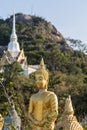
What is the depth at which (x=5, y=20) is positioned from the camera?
67562mm

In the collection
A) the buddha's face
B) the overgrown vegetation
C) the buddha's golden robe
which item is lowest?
the overgrown vegetation

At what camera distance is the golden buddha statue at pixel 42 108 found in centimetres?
607

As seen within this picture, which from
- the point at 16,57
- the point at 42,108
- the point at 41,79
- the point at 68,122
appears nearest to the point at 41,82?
the point at 41,79

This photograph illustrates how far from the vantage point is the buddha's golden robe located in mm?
6074

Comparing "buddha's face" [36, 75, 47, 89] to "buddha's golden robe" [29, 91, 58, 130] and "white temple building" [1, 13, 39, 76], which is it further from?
"white temple building" [1, 13, 39, 76]

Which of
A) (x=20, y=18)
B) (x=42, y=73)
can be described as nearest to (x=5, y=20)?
(x=20, y=18)

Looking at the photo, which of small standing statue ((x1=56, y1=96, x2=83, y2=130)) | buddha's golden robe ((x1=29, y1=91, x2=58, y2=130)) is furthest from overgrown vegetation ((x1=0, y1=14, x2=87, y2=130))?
buddha's golden robe ((x1=29, y1=91, x2=58, y2=130))

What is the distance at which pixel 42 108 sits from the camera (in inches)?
245

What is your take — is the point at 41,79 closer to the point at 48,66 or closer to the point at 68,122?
the point at 68,122

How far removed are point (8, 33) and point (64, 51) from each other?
29.2ft

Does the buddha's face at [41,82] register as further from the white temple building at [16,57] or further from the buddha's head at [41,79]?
the white temple building at [16,57]

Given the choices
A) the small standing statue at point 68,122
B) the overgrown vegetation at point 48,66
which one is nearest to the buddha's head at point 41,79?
the small standing statue at point 68,122

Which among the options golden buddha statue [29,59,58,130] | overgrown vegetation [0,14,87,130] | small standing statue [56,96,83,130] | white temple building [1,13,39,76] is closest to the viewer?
golden buddha statue [29,59,58,130]

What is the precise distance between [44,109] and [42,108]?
0.03 m
